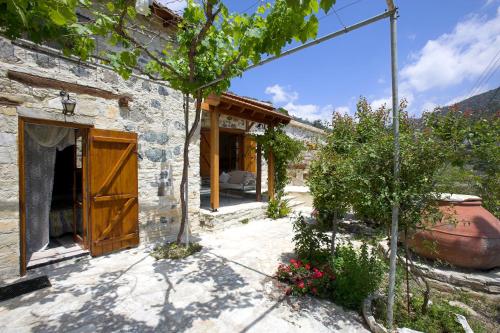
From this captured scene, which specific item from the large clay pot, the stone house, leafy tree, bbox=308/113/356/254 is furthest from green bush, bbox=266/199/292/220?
the large clay pot

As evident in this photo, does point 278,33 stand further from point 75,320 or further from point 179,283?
point 75,320

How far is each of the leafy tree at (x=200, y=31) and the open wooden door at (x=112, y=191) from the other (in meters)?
1.28

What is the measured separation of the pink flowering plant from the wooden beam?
403cm

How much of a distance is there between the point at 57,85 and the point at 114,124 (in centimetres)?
94

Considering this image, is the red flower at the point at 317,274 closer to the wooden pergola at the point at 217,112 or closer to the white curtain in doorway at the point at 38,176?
the wooden pergola at the point at 217,112

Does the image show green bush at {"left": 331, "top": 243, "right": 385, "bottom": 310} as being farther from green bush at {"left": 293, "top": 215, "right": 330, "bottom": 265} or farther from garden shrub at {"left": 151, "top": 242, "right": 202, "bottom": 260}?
garden shrub at {"left": 151, "top": 242, "right": 202, "bottom": 260}

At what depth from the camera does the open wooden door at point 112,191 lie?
4078 mm

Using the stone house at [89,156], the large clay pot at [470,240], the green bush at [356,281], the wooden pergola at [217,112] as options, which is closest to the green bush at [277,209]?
the wooden pergola at [217,112]

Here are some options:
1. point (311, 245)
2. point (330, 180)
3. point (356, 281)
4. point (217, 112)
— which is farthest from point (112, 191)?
point (356, 281)

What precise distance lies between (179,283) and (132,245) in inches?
68.1

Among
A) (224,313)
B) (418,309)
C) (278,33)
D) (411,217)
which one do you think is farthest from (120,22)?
(418,309)

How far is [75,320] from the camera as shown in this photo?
8.50ft

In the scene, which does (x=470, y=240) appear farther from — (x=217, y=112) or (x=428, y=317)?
(x=217, y=112)

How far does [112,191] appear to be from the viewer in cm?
428
